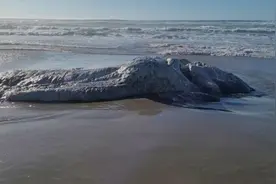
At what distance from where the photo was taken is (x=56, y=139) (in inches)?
152

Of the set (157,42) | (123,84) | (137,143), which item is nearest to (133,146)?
(137,143)

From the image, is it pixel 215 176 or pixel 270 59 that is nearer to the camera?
pixel 215 176

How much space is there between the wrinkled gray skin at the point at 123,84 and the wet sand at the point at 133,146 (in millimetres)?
411

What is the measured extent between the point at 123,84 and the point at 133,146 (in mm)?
2072

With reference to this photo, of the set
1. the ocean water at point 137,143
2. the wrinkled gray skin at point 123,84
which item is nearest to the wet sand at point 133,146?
the ocean water at point 137,143

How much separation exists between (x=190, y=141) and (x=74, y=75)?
2.74 metres

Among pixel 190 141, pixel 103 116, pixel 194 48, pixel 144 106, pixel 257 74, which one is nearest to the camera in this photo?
pixel 190 141

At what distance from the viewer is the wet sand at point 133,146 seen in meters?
3.01

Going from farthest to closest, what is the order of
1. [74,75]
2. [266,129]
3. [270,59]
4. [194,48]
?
[194,48] < [270,59] < [74,75] < [266,129]

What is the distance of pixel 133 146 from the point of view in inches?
143

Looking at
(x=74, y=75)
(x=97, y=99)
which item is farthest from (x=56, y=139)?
(x=74, y=75)

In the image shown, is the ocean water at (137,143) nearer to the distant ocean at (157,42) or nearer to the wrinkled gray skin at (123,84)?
the wrinkled gray skin at (123,84)

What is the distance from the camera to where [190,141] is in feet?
12.6

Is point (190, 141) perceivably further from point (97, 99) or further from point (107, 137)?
point (97, 99)
